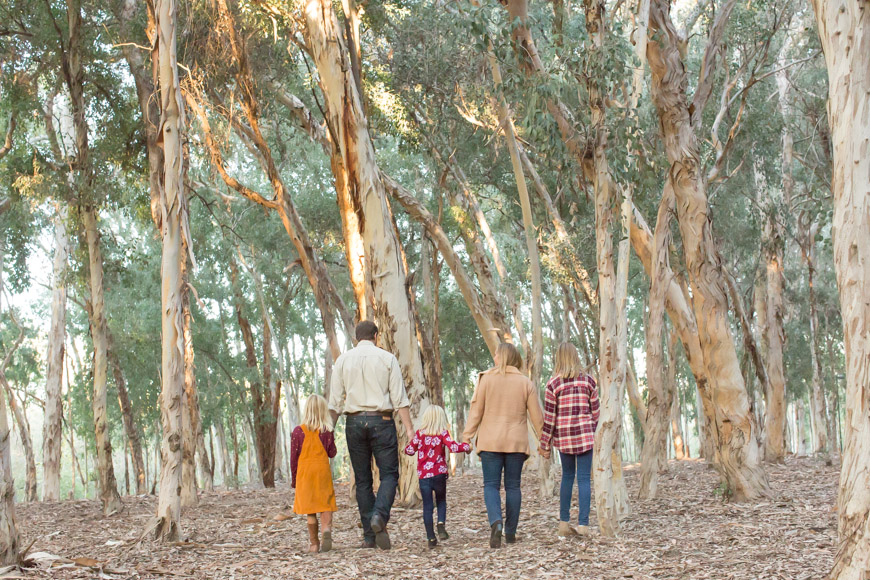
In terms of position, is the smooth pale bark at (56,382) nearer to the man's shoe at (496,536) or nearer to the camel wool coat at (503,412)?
the camel wool coat at (503,412)

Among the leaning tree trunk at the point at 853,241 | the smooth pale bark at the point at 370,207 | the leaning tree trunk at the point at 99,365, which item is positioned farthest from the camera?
the leaning tree trunk at the point at 99,365

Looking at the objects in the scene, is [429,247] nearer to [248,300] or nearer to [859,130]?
[248,300]

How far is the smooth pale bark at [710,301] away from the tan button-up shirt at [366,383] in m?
3.97

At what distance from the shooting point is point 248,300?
26.2 meters

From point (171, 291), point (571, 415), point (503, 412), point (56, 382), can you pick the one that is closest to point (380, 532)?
point (503, 412)

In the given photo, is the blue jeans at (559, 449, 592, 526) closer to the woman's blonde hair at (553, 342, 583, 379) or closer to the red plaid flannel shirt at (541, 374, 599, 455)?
the red plaid flannel shirt at (541, 374, 599, 455)

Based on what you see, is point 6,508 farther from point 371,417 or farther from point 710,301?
point 710,301

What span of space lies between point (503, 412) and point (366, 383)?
3.46ft

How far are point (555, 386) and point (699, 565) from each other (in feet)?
6.06

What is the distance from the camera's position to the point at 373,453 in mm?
6289

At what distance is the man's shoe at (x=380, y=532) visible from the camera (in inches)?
241

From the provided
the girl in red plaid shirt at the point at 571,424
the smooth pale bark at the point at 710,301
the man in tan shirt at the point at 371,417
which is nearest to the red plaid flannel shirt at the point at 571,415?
the girl in red plaid shirt at the point at 571,424

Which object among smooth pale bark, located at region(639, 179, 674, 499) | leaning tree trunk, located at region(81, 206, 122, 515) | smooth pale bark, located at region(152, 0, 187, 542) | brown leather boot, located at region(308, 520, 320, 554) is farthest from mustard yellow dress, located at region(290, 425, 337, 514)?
leaning tree trunk, located at region(81, 206, 122, 515)

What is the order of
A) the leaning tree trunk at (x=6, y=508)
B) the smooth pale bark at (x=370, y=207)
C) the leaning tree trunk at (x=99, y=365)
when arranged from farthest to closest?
→ the leaning tree trunk at (x=99, y=365), the smooth pale bark at (x=370, y=207), the leaning tree trunk at (x=6, y=508)
